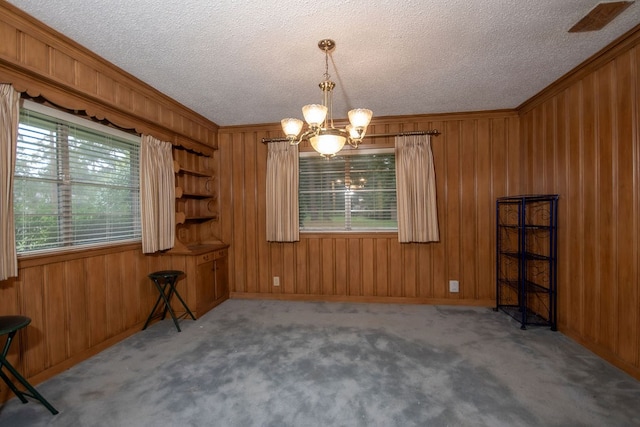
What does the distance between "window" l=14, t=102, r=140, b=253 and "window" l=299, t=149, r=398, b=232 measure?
83.1 inches

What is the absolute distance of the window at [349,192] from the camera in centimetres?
410

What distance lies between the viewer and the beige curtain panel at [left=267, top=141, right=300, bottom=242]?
4090mm

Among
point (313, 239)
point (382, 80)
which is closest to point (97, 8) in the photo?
point (382, 80)

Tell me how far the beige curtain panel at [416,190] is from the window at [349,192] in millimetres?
209

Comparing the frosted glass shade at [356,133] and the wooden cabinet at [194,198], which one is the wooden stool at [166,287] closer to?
the wooden cabinet at [194,198]

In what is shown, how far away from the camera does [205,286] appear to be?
12.1 ft

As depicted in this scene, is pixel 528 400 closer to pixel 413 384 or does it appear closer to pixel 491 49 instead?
pixel 413 384

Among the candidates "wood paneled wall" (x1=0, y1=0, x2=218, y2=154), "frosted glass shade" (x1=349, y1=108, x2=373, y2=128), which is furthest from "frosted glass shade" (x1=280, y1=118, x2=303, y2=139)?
"wood paneled wall" (x1=0, y1=0, x2=218, y2=154)

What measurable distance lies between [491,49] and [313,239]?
2.88 m

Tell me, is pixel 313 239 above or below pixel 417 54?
below

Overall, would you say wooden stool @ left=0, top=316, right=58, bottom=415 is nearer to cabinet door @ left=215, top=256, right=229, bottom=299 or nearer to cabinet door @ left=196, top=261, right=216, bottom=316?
cabinet door @ left=196, top=261, right=216, bottom=316

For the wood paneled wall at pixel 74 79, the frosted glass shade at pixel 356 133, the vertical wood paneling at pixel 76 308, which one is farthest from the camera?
the vertical wood paneling at pixel 76 308

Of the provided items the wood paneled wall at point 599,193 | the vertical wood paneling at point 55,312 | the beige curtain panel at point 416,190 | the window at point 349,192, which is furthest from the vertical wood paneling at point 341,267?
the vertical wood paneling at point 55,312

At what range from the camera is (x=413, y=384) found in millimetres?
2125
